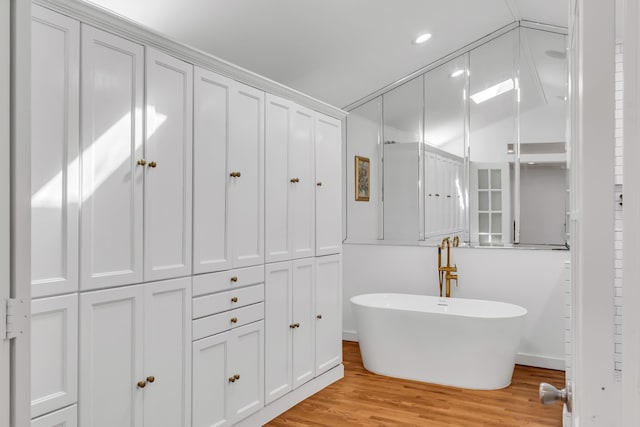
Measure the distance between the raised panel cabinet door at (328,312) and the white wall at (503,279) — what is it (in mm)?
1218

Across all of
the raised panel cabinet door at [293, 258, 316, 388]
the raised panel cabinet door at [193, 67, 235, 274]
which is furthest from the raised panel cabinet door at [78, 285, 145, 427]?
the raised panel cabinet door at [293, 258, 316, 388]

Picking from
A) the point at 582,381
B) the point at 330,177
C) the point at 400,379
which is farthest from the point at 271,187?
the point at 582,381

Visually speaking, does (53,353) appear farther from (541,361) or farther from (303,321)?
(541,361)

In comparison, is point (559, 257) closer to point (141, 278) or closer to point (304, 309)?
point (304, 309)

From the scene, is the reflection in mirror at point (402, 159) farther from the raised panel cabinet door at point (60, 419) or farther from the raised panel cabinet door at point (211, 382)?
the raised panel cabinet door at point (60, 419)

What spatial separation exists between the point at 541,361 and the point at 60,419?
3917 millimetres

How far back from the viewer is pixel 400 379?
13.6 feet

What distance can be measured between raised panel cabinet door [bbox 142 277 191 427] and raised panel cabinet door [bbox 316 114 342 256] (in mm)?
1485

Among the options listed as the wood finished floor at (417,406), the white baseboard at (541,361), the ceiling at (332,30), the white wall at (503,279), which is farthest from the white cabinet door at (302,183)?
the white baseboard at (541,361)

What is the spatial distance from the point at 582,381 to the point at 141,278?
1970mm

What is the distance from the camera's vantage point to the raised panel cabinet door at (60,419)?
1.87 meters

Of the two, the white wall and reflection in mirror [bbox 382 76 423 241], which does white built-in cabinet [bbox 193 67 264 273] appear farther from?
reflection in mirror [bbox 382 76 423 241]

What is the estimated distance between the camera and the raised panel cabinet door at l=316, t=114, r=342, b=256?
3.86 m

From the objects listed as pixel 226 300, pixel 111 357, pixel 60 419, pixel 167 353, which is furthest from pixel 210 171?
pixel 60 419
